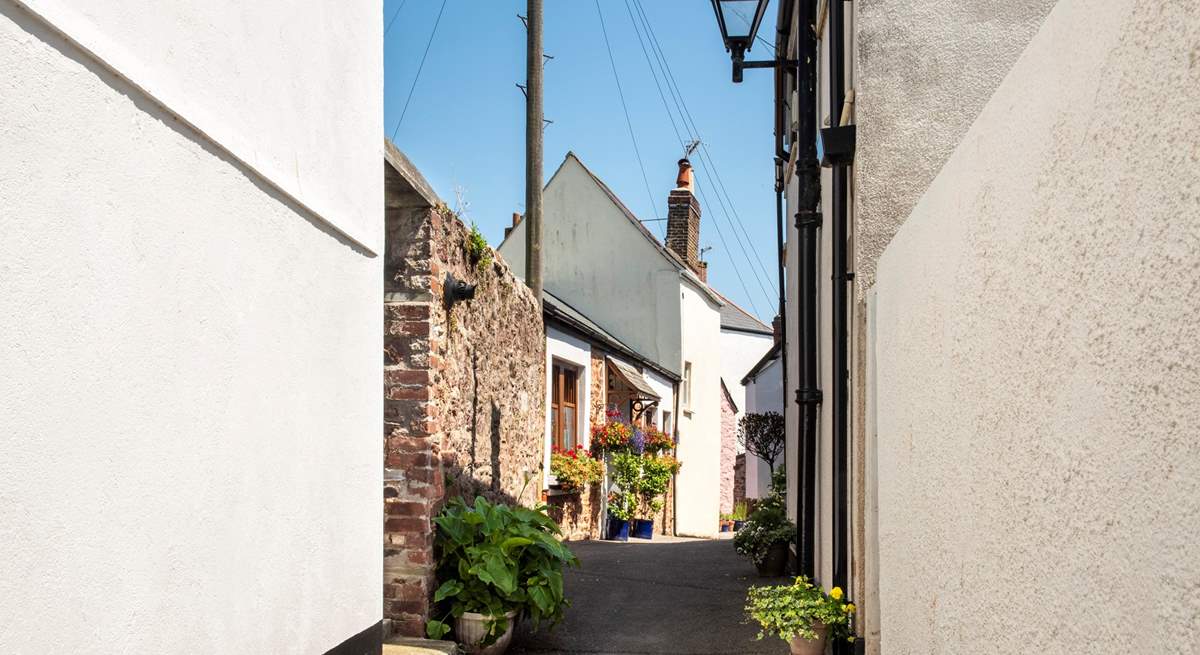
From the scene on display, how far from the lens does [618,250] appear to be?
20766mm

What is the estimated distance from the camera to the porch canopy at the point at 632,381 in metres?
16.3

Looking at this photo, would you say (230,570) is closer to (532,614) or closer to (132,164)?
(132,164)

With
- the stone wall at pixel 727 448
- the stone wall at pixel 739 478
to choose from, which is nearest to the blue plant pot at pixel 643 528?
the stone wall at pixel 727 448

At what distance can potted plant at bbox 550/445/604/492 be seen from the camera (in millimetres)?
12914

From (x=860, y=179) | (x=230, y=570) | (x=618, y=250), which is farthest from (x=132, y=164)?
(x=618, y=250)

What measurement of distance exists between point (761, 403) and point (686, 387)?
9.27m

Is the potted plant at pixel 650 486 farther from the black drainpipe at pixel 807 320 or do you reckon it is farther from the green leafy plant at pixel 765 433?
the black drainpipe at pixel 807 320

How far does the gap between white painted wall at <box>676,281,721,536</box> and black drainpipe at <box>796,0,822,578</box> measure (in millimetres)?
14229

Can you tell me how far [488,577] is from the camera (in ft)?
20.2

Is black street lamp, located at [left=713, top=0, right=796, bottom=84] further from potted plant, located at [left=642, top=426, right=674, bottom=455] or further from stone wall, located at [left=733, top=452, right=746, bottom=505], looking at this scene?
stone wall, located at [left=733, top=452, right=746, bottom=505]

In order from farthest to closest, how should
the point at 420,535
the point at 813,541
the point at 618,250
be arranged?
the point at 618,250 < the point at 813,541 < the point at 420,535

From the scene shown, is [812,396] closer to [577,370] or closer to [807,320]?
[807,320]

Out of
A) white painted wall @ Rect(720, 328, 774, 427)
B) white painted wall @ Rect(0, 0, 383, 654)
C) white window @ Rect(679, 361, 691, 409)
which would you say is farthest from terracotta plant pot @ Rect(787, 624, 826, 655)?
white painted wall @ Rect(720, 328, 774, 427)

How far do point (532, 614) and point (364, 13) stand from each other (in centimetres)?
367
